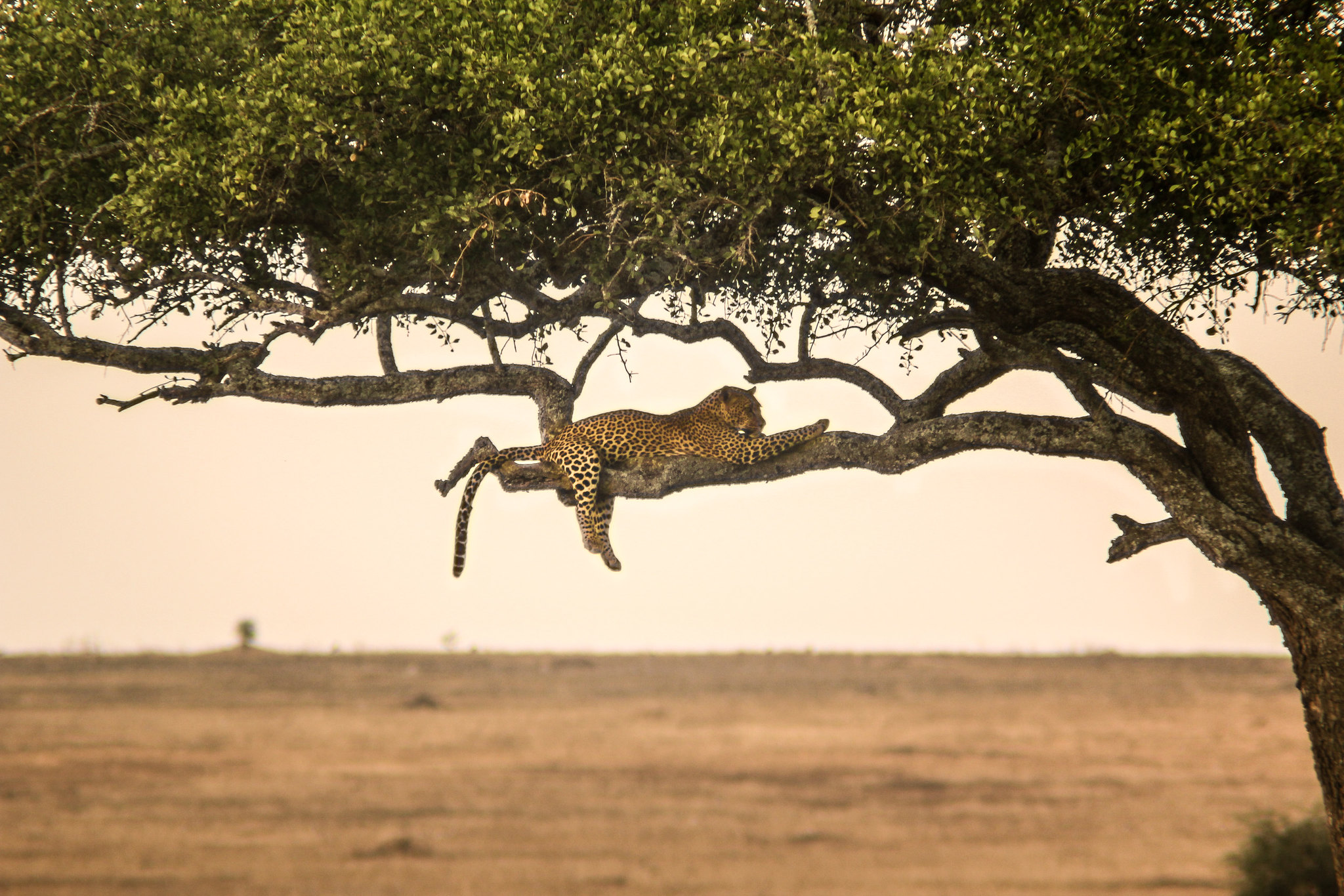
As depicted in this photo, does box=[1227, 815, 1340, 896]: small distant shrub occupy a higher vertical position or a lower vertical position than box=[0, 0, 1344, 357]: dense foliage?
lower

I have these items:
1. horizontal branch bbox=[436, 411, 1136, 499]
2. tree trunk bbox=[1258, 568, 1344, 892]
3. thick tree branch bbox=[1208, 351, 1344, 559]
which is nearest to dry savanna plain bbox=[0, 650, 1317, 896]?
tree trunk bbox=[1258, 568, 1344, 892]

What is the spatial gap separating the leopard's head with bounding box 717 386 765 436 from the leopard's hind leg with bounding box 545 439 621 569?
1.21 meters

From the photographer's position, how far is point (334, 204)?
940 centimetres

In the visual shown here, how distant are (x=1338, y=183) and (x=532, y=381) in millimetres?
6281

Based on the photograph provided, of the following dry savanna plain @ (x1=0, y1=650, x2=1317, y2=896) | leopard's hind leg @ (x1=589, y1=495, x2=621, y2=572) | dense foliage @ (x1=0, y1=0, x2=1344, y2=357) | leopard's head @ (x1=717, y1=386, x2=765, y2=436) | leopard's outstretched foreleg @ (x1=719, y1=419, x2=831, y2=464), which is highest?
dense foliage @ (x1=0, y1=0, x2=1344, y2=357)

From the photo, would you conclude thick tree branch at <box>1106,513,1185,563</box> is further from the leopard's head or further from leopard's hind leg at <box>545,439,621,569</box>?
leopard's hind leg at <box>545,439,621,569</box>

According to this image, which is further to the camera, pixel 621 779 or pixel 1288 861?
pixel 621 779

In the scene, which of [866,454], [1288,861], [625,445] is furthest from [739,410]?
[1288,861]

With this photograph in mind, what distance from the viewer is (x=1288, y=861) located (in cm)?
1191

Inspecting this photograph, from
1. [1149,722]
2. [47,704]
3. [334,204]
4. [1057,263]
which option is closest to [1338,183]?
[1057,263]

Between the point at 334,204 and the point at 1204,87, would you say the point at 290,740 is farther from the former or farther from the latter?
the point at 1204,87

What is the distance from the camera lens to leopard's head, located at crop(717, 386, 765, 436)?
1005 cm

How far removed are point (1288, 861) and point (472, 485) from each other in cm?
917

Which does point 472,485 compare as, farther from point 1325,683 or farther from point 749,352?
point 1325,683
